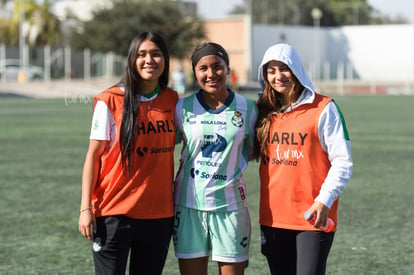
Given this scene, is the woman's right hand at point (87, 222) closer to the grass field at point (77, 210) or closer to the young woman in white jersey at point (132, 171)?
the young woman in white jersey at point (132, 171)

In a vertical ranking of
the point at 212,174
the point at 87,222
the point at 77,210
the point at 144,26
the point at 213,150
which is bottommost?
the point at 77,210

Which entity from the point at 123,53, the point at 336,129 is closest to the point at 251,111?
the point at 336,129

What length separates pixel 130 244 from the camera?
13.4ft

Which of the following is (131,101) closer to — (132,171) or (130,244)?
(132,171)

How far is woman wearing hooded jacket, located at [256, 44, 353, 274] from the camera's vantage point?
3939 millimetres

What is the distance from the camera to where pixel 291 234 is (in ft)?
13.3

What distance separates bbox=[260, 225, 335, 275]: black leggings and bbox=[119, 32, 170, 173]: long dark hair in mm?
865

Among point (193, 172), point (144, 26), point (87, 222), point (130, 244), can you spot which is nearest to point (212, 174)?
point (193, 172)

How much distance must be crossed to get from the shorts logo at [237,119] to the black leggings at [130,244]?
0.64 m

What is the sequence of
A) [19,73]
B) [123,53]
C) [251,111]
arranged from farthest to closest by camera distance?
[123,53] < [19,73] < [251,111]

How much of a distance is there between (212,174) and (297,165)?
1.56ft

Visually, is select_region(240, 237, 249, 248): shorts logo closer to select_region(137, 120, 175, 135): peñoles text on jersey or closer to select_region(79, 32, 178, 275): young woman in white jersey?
select_region(79, 32, 178, 275): young woman in white jersey

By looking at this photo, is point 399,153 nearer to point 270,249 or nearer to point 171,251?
point 171,251

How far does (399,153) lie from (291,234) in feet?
33.8
